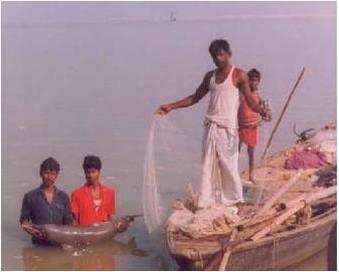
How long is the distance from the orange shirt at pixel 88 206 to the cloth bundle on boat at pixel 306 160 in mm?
1720

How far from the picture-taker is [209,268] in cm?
378

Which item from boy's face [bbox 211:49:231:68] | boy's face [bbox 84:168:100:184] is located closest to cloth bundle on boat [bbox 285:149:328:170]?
boy's face [bbox 211:49:231:68]

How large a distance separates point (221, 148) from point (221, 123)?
147 millimetres

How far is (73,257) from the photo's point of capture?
4.37m

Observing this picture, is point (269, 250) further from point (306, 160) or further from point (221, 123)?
point (306, 160)

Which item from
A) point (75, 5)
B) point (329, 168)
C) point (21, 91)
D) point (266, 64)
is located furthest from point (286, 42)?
point (75, 5)

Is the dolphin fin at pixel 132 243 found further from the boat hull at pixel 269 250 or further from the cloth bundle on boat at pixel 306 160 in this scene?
the cloth bundle on boat at pixel 306 160

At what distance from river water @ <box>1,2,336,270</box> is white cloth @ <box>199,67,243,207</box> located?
0.43 m

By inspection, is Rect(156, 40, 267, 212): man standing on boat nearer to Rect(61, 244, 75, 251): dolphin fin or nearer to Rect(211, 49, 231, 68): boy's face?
Rect(211, 49, 231, 68): boy's face

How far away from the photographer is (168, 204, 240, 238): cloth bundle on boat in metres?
3.90

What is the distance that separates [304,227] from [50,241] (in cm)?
146

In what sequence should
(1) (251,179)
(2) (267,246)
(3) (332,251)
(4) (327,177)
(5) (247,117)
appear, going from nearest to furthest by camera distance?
1. (2) (267,246)
2. (3) (332,251)
3. (5) (247,117)
4. (4) (327,177)
5. (1) (251,179)

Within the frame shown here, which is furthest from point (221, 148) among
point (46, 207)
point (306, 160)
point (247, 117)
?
point (306, 160)

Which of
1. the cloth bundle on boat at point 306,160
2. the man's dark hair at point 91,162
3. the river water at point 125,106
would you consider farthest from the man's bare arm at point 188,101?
the cloth bundle on boat at point 306,160
